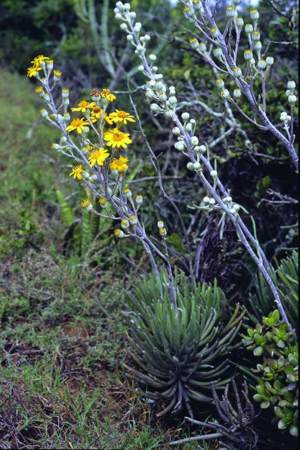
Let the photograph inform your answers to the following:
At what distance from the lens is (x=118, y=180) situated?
2.54m

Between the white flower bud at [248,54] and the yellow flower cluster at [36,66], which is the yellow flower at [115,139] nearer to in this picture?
the yellow flower cluster at [36,66]

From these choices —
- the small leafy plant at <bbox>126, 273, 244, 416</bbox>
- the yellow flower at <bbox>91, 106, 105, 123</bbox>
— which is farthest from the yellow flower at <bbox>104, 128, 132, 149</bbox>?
the small leafy plant at <bbox>126, 273, 244, 416</bbox>

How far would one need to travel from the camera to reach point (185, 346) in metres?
2.62

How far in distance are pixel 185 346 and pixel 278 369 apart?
1.56 ft

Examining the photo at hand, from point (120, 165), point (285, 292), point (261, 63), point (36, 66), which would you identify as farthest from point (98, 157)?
point (285, 292)

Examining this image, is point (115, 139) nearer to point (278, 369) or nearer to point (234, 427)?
point (278, 369)

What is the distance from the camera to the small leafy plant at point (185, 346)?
2.63 m

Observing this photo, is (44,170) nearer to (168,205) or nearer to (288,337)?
(168,205)

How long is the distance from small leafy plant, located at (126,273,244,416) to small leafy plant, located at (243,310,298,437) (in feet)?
0.99

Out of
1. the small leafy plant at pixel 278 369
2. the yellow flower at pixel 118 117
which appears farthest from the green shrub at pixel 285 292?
the yellow flower at pixel 118 117

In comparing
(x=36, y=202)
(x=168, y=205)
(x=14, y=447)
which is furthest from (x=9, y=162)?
(x=14, y=447)

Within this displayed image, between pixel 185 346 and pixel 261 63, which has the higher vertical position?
pixel 261 63

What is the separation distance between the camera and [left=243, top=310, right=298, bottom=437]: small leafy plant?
7.25 ft

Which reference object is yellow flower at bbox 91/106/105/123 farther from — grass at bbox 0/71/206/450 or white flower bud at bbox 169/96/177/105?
grass at bbox 0/71/206/450
